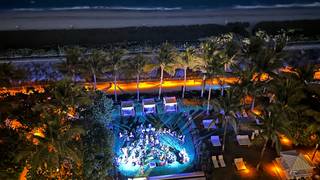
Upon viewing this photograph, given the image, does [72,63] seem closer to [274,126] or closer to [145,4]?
[274,126]

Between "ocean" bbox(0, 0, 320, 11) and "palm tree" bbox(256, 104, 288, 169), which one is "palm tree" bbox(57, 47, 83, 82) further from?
"ocean" bbox(0, 0, 320, 11)

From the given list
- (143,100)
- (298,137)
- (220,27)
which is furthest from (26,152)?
(220,27)

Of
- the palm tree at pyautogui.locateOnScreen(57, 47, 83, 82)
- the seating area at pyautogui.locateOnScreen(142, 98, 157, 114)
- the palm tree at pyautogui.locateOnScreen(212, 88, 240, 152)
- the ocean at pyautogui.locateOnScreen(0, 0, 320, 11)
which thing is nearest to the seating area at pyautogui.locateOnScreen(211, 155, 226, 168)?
the palm tree at pyautogui.locateOnScreen(212, 88, 240, 152)

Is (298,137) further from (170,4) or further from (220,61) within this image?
(170,4)

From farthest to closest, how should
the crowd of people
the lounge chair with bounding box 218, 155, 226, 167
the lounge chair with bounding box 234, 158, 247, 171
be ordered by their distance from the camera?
the crowd of people < the lounge chair with bounding box 218, 155, 226, 167 < the lounge chair with bounding box 234, 158, 247, 171

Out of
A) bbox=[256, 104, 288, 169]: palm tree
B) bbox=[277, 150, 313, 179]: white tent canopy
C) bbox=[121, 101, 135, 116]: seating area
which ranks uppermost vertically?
bbox=[256, 104, 288, 169]: palm tree

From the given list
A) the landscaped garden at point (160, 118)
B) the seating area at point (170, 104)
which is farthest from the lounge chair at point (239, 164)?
the seating area at point (170, 104)
